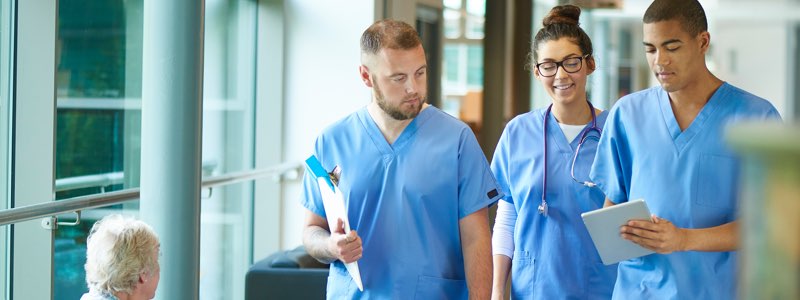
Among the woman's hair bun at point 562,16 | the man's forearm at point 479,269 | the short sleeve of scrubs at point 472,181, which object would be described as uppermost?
the woman's hair bun at point 562,16

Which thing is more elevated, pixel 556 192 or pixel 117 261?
pixel 556 192

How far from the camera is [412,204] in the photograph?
6.96 ft

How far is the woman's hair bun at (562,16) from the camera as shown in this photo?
2.57 metres

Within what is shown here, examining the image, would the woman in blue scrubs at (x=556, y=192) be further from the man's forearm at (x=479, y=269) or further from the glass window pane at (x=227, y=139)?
the glass window pane at (x=227, y=139)

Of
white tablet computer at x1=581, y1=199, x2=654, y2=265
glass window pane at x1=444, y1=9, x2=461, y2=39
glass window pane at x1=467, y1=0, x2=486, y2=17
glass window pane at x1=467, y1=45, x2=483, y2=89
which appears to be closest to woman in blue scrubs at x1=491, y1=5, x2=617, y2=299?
white tablet computer at x1=581, y1=199, x2=654, y2=265

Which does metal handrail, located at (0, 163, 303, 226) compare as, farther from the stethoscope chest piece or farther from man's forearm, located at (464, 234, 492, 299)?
the stethoscope chest piece

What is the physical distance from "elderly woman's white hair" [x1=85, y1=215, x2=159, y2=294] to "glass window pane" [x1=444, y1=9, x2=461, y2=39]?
5531 millimetres

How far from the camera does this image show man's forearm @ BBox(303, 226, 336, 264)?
2074mm

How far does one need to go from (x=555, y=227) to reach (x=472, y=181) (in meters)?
0.47

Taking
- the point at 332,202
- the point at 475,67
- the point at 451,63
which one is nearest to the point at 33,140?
the point at 332,202

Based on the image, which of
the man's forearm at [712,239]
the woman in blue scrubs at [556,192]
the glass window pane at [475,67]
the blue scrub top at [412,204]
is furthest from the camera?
the glass window pane at [475,67]

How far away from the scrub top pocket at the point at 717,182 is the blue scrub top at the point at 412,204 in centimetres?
44

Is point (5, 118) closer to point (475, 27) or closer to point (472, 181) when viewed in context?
point (472, 181)

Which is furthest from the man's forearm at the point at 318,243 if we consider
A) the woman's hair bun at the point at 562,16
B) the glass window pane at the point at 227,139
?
the glass window pane at the point at 227,139
